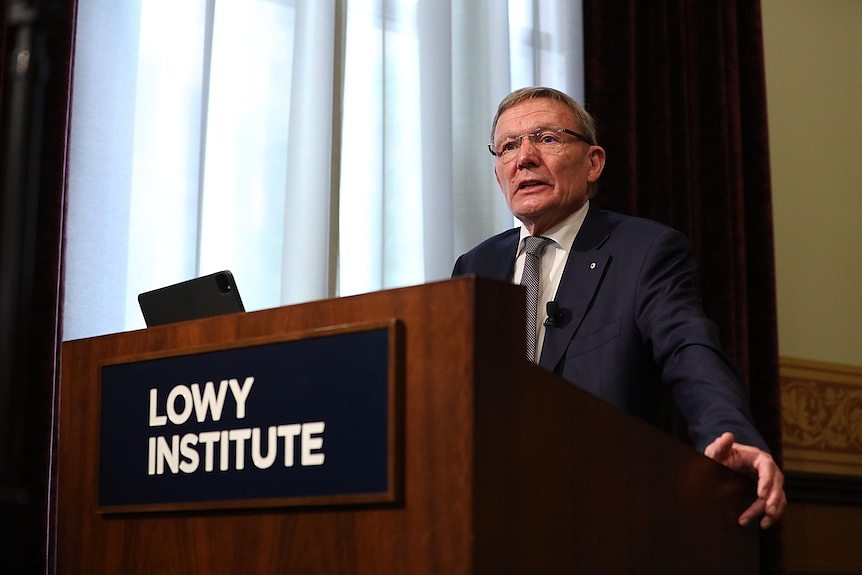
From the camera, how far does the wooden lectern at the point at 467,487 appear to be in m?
1.33

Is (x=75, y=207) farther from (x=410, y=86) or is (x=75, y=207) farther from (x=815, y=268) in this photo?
(x=815, y=268)

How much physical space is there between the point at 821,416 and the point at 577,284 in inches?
104

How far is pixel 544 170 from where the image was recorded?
2.80 m

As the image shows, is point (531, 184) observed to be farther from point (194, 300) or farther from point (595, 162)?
point (194, 300)

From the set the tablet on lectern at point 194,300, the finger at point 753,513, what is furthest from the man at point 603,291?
the tablet on lectern at point 194,300

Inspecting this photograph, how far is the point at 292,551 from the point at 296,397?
20 cm

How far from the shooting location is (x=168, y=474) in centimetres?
Result: 163

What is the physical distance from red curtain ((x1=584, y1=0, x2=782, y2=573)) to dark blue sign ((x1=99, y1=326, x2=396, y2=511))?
8.63 ft

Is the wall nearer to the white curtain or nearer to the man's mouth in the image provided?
the white curtain

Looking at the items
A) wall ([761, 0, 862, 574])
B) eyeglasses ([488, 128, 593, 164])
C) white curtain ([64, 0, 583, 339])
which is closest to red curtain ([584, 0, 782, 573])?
wall ([761, 0, 862, 574])

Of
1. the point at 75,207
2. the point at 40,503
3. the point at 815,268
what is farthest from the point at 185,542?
the point at 815,268

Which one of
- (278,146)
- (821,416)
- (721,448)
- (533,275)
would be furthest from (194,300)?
(821,416)

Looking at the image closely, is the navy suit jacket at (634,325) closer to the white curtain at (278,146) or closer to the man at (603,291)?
the man at (603,291)

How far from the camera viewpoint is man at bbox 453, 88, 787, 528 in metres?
2.07
